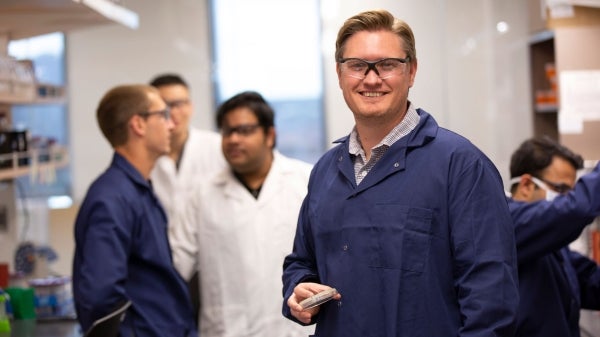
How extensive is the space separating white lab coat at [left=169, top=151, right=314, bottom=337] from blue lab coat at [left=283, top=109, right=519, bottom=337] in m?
1.06

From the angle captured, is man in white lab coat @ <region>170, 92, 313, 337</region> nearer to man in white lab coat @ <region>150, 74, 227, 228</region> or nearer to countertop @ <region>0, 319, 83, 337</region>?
countertop @ <region>0, 319, 83, 337</region>

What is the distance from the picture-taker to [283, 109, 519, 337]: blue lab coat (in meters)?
1.54

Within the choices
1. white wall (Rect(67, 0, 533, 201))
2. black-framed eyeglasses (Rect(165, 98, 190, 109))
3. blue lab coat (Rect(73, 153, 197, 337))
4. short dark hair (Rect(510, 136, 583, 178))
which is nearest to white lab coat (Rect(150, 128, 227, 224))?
black-framed eyeglasses (Rect(165, 98, 190, 109))

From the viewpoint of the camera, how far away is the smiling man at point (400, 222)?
5.09ft

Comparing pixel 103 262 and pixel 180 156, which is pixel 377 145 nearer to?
pixel 103 262

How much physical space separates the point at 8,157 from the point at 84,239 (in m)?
1.24

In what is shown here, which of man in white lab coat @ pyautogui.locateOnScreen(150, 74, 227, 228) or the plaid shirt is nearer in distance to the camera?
the plaid shirt

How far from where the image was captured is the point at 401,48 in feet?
5.47

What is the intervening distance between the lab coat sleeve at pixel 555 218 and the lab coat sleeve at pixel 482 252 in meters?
0.53

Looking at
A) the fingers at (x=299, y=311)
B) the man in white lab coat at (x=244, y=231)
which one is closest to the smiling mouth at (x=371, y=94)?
the fingers at (x=299, y=311)

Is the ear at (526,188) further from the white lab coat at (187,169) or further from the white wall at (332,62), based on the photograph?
the white lab coat at (187,169)

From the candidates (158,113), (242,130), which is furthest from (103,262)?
(242,130)

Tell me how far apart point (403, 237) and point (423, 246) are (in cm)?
4

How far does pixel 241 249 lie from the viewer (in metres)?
2.79
